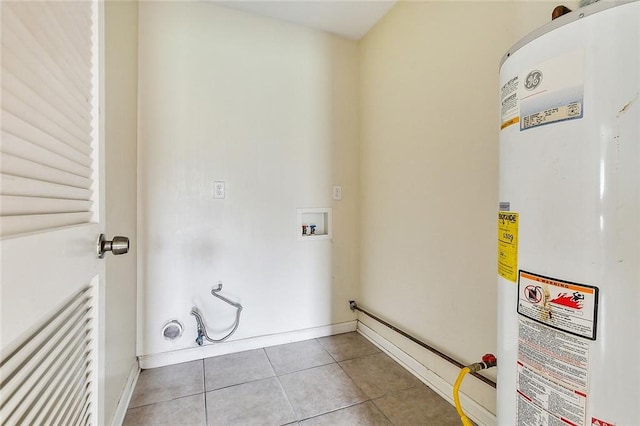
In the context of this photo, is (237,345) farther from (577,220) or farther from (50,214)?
(577,220)

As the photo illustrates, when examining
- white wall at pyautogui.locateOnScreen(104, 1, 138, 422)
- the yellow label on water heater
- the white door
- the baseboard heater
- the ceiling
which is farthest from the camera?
the ceiling

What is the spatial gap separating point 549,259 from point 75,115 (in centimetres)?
110

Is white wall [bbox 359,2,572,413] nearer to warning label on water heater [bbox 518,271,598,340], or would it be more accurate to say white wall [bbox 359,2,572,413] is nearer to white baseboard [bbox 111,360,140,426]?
warning label on water heater [bbox 518,271,598,340]

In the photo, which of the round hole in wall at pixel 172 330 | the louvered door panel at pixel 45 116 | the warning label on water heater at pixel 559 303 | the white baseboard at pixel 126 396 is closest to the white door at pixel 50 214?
the louvered door panel at pixel 45 116

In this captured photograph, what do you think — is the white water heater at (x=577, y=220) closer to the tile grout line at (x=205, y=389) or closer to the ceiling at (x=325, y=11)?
the tile grout line at (x=205, y=389)

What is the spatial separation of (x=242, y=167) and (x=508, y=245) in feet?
5.49

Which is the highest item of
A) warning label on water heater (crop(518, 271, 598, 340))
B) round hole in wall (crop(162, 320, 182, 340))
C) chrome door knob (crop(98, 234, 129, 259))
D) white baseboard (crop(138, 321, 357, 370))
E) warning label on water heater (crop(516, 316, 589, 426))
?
chrome door knob (crop(98, 234, 129, 259))

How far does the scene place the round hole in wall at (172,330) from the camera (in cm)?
178

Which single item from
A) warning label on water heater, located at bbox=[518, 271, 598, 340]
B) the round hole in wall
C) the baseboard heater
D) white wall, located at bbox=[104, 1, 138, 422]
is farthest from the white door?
the baseboard heater

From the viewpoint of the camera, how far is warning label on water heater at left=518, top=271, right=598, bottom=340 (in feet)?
1.77

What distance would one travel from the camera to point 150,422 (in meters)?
1.33

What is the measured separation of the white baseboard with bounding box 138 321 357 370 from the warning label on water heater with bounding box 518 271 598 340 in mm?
1756

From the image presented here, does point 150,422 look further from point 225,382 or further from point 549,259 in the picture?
point 549,259

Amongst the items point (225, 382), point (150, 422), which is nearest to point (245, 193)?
point (225, 382)
